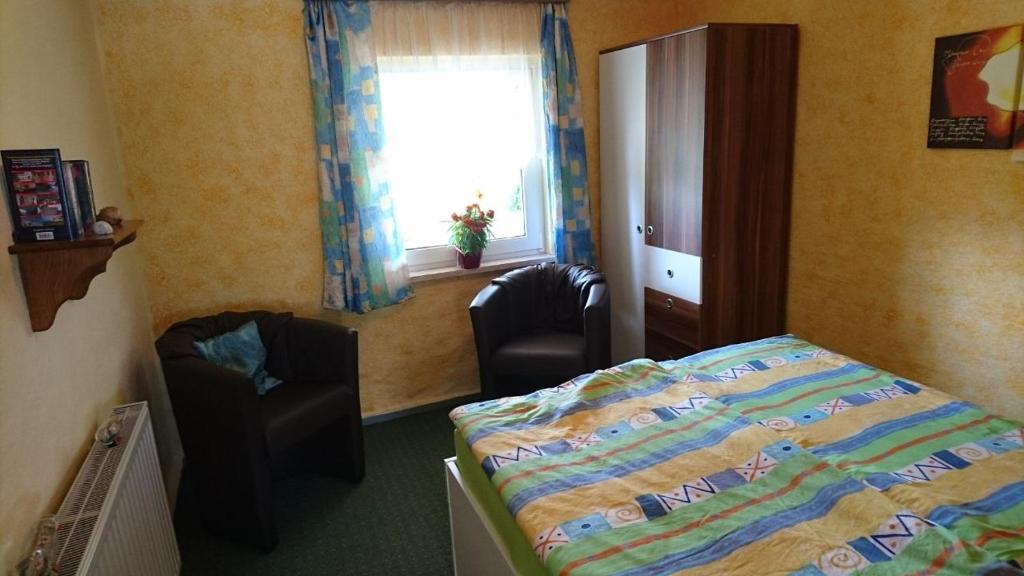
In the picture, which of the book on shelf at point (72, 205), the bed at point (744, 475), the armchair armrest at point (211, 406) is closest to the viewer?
the bed at point (744, 475)

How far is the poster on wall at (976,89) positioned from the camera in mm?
2215

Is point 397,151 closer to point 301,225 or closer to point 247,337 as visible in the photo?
point 301,225

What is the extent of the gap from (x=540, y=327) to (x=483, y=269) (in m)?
0.49

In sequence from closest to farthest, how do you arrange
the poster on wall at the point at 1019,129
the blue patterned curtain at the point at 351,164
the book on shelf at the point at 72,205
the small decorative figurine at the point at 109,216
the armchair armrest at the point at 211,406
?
the book on shelf at the point at 72,205
the small decorative figurine at the point at 109,216
the poster on wall at the point at 1019,129
the armchair armrest at the point at 211,406
the blue patterned curtain at the point at 351,164

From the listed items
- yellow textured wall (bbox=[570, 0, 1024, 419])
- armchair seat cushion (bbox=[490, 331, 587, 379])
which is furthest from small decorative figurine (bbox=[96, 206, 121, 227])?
yellow textured wall (bbox=[570, 0, 1024, 419])

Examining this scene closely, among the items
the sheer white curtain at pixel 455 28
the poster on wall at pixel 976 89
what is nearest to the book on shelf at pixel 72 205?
the sheer white curtain at pixel 455 28

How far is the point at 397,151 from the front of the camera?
11.4 ft

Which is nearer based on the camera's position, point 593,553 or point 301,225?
point 593,553

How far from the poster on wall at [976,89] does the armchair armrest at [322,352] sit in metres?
2.66

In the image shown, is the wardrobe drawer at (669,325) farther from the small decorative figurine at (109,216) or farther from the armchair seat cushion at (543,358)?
the small decorative figurine at (109,216)

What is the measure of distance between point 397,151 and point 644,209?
1.45 meters

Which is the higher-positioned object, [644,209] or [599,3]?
[599,3]

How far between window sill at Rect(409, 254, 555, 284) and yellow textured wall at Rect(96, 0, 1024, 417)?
11 cm

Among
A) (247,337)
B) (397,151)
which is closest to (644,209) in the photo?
(397,151)
